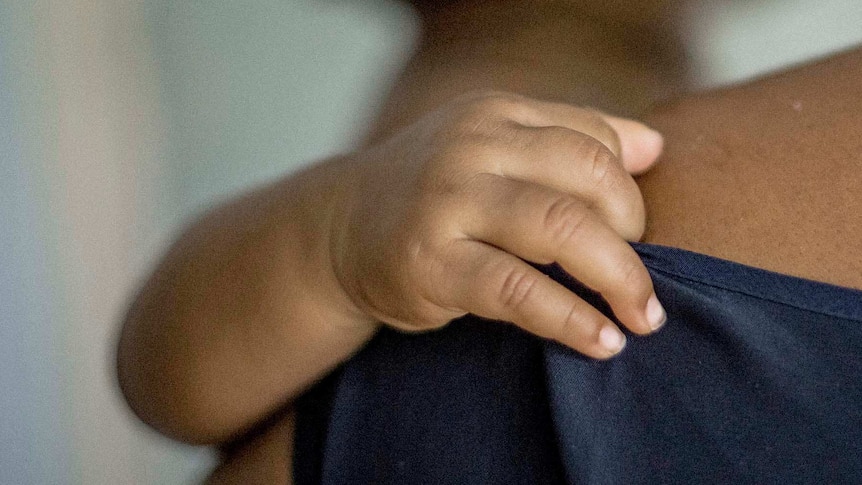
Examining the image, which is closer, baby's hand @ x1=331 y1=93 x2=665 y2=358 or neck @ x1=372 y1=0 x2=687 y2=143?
baby's hand @ x1=331 y1=93 x2=665 y2=358

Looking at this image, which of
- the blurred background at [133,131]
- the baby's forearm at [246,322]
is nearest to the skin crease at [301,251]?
the baby's forearm at [246,322]

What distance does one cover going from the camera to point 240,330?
1.18ft

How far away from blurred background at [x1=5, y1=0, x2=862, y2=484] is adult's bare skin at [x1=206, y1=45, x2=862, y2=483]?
227 mm

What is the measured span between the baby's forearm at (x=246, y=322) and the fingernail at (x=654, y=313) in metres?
0.15

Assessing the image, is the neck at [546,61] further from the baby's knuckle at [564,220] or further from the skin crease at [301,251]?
the baby's knuckle at [564,220]

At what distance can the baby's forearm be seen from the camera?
0.35m

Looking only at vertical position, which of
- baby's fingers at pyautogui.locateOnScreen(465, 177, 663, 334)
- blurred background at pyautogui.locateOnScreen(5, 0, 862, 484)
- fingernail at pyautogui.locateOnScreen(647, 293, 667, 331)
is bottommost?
blurred background at pyautogui.locateOnScreen(5, 0, 862, 484)

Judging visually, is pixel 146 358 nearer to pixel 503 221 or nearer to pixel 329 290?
pixel 329 290

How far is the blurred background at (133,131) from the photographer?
1.58ft

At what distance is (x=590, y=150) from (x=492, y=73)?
156 mm

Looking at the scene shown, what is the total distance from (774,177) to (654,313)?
0.07m

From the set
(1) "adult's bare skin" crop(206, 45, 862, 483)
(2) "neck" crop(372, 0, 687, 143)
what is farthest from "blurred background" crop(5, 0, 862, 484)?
(1) "adult's bare skin" crop(206, 45, 862, 483)

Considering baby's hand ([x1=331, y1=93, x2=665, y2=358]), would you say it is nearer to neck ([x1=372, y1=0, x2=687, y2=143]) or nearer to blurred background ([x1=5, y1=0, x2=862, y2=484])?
neck ([x1=372, y1=0, x2=687, y2=143])

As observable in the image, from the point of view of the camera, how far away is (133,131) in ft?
1.90
